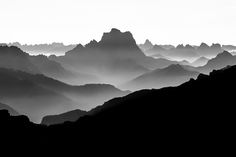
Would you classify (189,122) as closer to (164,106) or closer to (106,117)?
(164,106)

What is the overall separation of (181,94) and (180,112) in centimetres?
1509

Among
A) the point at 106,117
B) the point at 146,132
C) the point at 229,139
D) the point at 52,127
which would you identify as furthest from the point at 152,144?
the point at 52,127

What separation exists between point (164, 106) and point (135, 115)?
8.76 metres

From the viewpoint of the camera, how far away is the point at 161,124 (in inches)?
4023

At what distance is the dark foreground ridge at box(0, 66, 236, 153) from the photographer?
300ft

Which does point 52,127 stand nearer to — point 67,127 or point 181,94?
point 67,127

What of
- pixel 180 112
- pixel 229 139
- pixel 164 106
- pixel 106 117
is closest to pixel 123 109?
pixel 106 117

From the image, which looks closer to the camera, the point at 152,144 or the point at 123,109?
the point at 152,144

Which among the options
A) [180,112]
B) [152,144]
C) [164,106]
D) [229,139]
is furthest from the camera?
[164,106]

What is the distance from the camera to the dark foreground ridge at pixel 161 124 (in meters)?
91.4

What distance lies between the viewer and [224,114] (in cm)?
9712

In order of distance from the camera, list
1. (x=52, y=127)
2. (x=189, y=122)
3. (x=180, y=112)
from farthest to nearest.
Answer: (x=52, y=127) < (x=180, y=112) < (x=189, y=122)

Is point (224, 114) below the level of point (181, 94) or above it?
below

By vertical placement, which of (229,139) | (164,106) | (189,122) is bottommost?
(229,139)
